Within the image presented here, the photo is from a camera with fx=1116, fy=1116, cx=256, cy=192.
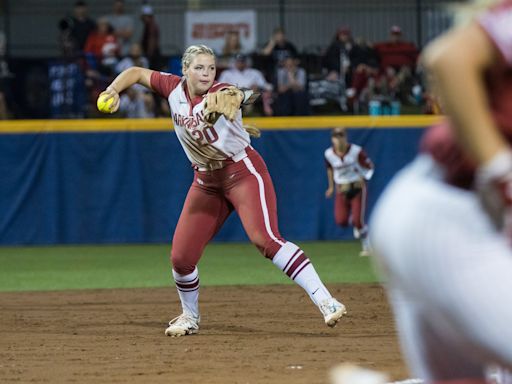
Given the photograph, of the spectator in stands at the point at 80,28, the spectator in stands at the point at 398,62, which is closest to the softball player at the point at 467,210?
the spectator in stands at the point at 398,62

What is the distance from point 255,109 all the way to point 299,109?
0.93 metres

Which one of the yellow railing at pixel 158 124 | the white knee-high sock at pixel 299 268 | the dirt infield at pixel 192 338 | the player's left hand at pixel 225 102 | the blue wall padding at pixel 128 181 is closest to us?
the dirt infield at pixel 192 338

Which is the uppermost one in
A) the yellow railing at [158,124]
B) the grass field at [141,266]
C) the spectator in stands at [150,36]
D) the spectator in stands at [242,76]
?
the spectator in stands at [150,36]

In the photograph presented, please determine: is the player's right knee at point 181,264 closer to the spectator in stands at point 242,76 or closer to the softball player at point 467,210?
the softball player at point 467,210

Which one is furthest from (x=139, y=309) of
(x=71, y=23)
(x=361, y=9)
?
(x=361, y=9)

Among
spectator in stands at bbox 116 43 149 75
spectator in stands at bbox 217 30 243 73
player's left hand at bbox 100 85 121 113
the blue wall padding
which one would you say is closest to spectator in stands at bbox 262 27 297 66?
spectator in stands at bbox 217 30 243 73

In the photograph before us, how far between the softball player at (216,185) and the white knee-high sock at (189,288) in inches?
0.5

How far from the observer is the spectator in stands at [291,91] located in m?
17.3

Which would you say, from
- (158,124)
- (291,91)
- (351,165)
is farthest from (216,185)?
(291,91)

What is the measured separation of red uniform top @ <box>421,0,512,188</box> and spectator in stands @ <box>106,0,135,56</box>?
16181 mm

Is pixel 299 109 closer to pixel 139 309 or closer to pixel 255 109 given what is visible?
pixel 255 109

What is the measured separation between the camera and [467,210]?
2.86 meters

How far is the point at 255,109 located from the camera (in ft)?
59.3

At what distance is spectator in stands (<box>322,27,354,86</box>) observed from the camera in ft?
58.1
